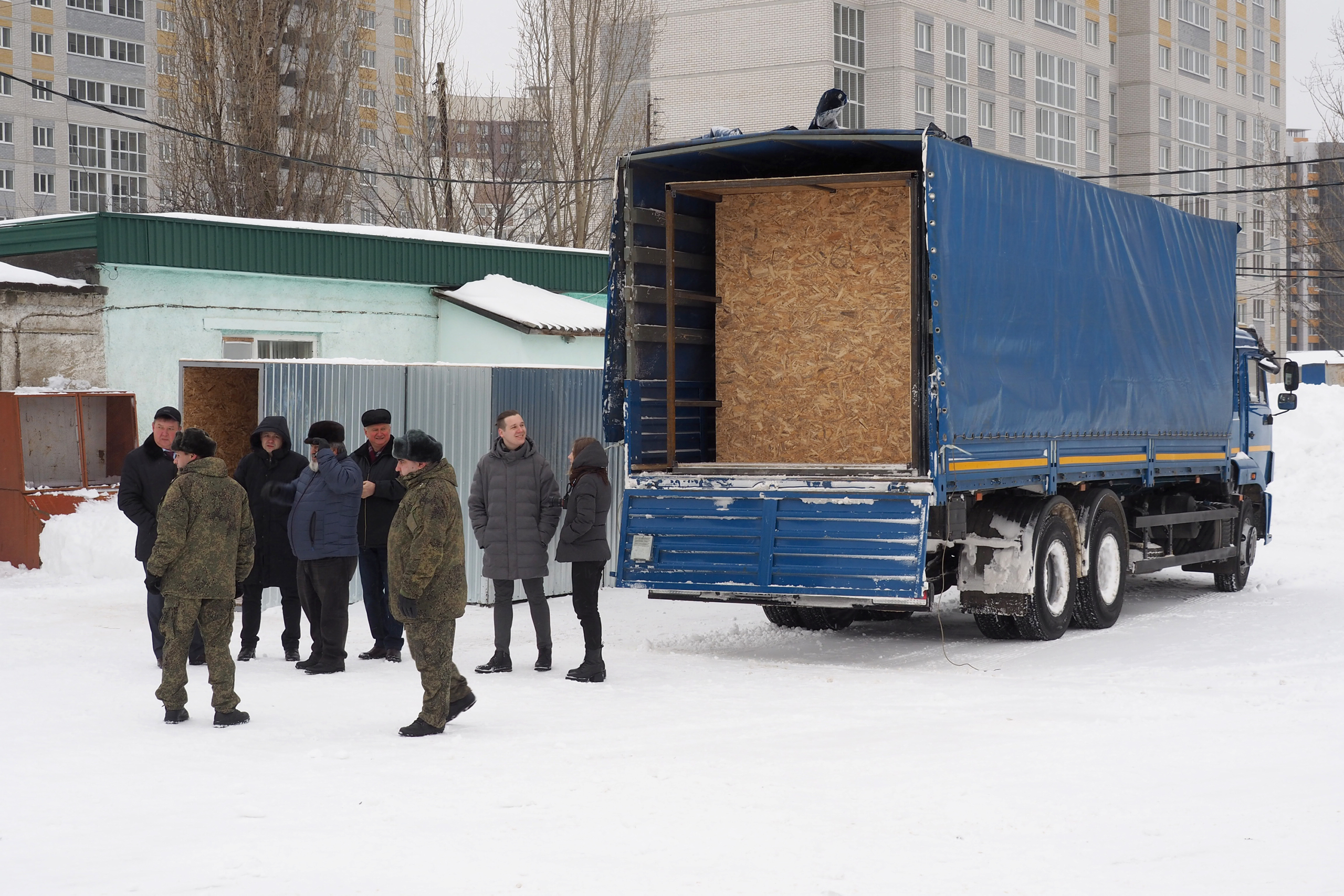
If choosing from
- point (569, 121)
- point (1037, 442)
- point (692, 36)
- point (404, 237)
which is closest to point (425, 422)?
point (1037, 442)

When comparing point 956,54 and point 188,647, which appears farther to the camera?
point 956,54

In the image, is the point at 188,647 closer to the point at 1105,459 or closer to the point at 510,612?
the point at 510,612

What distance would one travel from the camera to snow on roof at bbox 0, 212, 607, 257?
790 inches

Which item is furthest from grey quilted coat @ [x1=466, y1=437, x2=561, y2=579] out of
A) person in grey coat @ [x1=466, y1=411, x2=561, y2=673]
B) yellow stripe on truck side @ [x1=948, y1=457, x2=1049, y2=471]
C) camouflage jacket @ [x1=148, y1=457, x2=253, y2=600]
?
yellow stripe on truck side @ [x1=948, y1=457, x2=1049, y2=471]

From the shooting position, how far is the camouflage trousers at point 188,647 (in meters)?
8.87

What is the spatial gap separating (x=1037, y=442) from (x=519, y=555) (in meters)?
4.19

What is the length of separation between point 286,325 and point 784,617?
995 cm

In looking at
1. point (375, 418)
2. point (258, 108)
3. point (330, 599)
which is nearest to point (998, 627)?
point (375, 418)

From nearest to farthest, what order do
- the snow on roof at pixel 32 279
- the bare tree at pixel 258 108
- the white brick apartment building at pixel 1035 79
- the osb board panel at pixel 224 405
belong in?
1. the osb board panel at pixel 224 405
2. the snow on roof at pixel 32 279
3. the bare tree at pixel 258 108
4. the white brick apartment building at pixel 1035 79

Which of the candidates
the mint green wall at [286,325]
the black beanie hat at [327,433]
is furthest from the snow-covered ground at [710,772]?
the mint green wall at [286,325]

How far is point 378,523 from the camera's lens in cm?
1157

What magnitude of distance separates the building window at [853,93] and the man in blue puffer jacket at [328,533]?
48.8m

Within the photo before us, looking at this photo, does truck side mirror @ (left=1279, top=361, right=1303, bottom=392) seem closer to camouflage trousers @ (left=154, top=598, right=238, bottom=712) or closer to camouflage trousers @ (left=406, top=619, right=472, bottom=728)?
camouflage trousers @ (left=406, top=619, right=472, bottom=728)

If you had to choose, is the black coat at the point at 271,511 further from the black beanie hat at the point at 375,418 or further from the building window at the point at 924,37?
the building window at the point at 924,37
